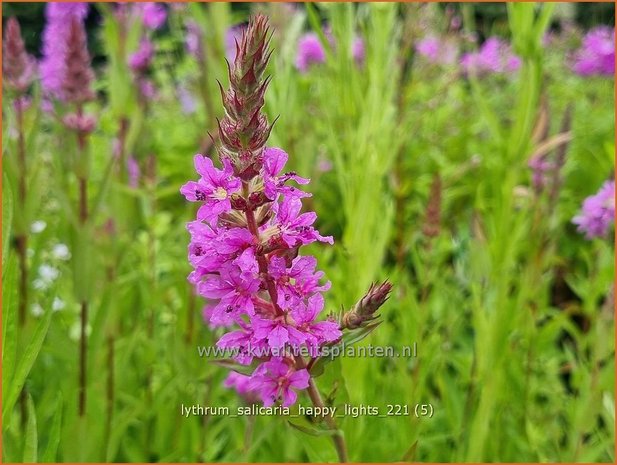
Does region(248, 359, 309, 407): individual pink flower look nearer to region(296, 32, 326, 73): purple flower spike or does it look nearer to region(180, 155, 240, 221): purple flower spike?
region(180, 155, 240, 221): purple flower spike

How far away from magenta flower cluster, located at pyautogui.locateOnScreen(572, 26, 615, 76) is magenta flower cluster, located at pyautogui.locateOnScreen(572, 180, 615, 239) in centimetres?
142

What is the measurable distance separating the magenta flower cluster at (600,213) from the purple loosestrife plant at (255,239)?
0.75 meters

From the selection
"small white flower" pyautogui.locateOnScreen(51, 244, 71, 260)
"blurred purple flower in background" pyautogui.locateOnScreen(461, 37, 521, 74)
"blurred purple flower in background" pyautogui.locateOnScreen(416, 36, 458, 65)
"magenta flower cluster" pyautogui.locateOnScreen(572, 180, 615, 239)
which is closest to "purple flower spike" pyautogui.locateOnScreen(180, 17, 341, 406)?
"magenta flower cluster" pyautogui.locateOnScreen(572, 180, 615, 239)

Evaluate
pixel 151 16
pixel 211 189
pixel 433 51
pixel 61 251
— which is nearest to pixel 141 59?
pixel 151 16

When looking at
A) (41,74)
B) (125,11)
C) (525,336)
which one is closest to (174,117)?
(41,74)

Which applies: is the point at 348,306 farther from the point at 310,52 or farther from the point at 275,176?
the point at 310,52

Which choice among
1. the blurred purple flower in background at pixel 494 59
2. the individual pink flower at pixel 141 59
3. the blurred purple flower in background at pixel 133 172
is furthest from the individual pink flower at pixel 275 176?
the blurred purple flower in background at pixel 494 59

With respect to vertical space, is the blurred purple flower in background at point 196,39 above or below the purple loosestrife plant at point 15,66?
above

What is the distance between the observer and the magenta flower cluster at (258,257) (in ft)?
1.49

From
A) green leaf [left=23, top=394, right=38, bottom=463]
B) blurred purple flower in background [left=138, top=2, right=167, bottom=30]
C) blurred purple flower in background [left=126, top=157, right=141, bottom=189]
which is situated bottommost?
green leaf [left=23, top=394, right=38, bottom=463]

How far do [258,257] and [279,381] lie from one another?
111 millimetres

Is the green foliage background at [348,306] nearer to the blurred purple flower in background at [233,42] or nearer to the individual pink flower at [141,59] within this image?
the blurred purple flower in background at [233,42]

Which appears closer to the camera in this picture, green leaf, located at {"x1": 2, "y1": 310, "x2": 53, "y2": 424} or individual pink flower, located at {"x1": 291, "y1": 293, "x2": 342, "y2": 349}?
individual pink flower, located at {"x1": 291, "y1": 293, "x2": 342, "y2": 349}

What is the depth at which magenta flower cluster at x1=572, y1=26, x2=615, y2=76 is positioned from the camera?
92.9 inches
